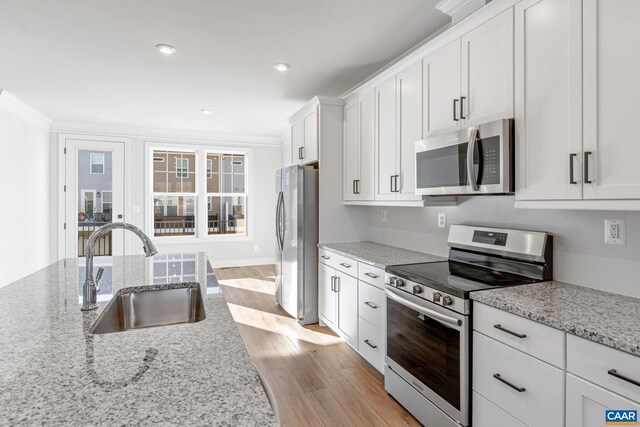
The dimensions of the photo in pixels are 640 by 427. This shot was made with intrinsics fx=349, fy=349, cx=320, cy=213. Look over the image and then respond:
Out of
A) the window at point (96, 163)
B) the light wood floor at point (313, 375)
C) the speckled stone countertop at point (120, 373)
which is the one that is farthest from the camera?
the window at point (96, 163)

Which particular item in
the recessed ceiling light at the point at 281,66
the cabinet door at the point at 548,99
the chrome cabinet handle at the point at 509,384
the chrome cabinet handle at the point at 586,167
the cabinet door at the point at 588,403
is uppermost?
the recessed ceiling light at the point at 281,66

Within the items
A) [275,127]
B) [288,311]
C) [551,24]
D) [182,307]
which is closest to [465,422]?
[182,307]

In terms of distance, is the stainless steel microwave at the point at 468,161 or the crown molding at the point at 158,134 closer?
the stainless steel microwave at the point at 468,161

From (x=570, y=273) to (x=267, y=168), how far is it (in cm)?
576

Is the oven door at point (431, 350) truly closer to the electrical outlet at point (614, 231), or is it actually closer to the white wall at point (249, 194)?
the electrical outlet at point (614, 231)

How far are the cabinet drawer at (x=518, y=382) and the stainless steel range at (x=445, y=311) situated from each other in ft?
0.25

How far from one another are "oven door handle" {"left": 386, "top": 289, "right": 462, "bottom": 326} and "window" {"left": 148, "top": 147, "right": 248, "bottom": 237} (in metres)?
5.03

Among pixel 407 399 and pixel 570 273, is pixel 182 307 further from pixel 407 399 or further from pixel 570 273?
pixel 570 273

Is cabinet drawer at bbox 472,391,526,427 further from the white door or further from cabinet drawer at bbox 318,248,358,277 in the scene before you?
the white door

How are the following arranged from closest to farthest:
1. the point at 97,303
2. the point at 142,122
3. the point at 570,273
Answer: the point at 97,303
the point at 570,273
the point at 142,122

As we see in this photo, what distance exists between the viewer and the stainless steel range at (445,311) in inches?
68.9

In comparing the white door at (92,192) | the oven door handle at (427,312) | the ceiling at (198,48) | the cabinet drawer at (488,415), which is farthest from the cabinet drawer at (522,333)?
the white door at (92,192)

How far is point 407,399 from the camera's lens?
7.06 feet

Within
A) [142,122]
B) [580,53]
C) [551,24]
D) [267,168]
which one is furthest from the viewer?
[267,168]
